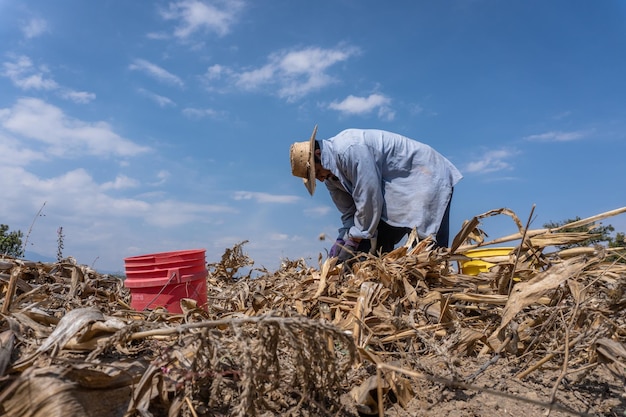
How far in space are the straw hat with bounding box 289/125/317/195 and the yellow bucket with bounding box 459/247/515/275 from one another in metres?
1.96

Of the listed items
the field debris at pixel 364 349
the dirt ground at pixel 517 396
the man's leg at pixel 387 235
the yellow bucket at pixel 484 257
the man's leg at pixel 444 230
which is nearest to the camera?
the field debris at pixel 364 349

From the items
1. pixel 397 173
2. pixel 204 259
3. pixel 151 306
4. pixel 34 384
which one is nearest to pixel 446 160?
pixel 397 173

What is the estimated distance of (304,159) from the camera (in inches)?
189

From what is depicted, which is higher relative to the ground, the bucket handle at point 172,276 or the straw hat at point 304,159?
the straw hat at point 304,159

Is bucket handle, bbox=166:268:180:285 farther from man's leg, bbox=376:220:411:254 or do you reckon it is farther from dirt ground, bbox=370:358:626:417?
man's leg, bbox=376:220:411:254

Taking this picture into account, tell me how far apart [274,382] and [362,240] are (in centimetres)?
375

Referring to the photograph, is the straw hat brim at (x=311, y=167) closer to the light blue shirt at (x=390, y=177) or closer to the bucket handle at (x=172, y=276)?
the light blue shirt at (x=390, y=177)

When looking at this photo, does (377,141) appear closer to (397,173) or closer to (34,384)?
(397,173)

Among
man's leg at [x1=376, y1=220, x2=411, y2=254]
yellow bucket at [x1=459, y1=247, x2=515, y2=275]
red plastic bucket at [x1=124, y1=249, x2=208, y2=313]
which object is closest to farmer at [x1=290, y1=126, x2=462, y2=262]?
→ man's leg at [x1=376, y1=220, x2=411, y2=254]

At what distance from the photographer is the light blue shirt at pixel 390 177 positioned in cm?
460

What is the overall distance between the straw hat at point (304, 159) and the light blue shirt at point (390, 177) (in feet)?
0.35

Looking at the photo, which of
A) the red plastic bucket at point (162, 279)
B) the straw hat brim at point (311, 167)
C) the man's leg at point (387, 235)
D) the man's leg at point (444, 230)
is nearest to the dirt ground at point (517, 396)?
the red plastic bucket at point (162, 279)

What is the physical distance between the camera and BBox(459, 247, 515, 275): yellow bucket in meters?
2.81

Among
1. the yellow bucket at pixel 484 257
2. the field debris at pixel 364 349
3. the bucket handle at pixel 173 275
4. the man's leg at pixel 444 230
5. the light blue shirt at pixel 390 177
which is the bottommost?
the field debris at pixel 364 349
